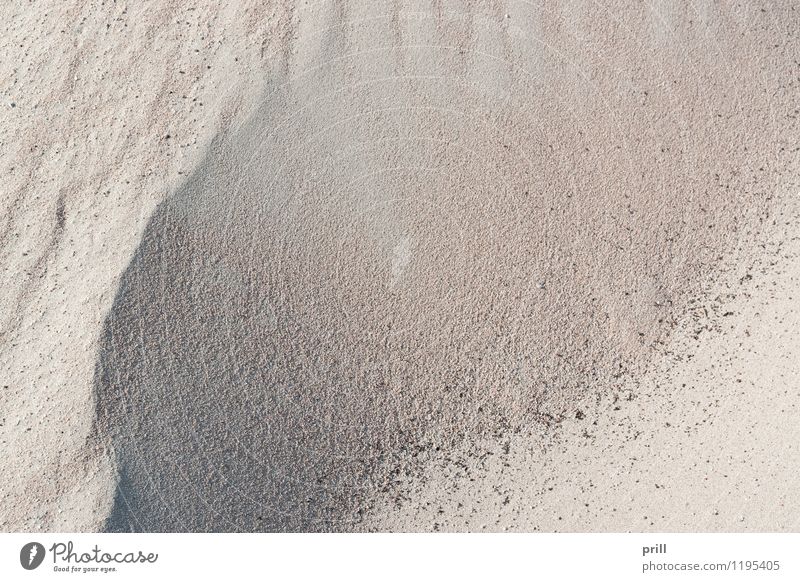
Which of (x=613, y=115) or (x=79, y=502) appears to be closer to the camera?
(x=79, y=502)

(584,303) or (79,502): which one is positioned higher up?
(584,303)

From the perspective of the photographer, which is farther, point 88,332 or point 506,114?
point 506,114

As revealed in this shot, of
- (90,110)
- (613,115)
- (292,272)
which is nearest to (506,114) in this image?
(613,115)

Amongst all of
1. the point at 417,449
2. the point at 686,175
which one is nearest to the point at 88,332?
the point at 417,449

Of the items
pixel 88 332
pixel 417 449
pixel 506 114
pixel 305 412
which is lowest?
pixel 417 449

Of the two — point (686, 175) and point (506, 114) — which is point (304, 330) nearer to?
point (506, 114)

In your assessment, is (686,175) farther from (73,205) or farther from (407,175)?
(73,205)
